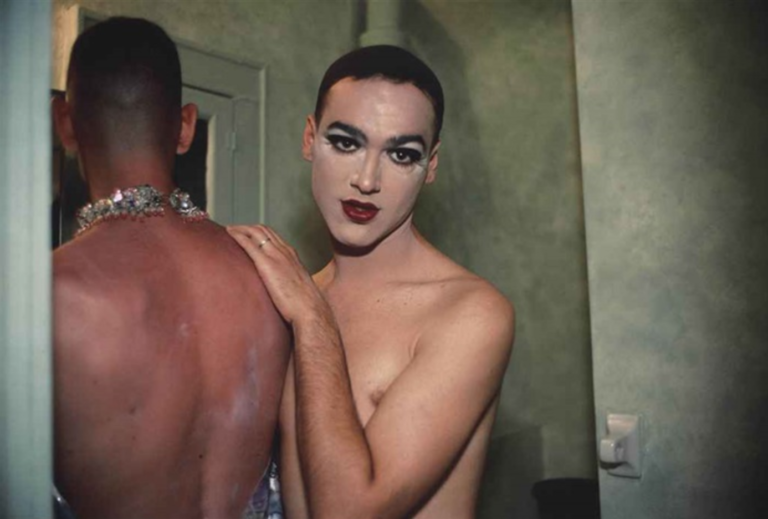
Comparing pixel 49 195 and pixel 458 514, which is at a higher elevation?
pixel 49 195

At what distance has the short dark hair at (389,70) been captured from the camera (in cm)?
160

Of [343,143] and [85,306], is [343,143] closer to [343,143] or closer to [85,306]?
[343,143]

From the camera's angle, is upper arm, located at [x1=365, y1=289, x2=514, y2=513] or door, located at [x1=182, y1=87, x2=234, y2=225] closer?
upper arm, located at [x1=365, y1=289, x2=514, y2=513]

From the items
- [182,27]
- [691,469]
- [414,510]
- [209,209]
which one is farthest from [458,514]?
[182,27]

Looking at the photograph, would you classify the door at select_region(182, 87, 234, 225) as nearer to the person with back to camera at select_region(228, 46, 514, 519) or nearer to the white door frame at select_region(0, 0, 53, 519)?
the person with back to camera at select_region(228, 46, 514, 519)

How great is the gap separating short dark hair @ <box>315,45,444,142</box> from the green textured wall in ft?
1.41

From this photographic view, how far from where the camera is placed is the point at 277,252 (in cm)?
149

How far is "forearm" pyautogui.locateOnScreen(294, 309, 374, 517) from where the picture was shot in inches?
50.3

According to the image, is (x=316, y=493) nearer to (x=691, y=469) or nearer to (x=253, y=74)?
(x=691, y=469)

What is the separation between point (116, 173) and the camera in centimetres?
130

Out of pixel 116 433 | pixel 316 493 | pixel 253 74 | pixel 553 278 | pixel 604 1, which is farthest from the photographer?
pixel 553 278

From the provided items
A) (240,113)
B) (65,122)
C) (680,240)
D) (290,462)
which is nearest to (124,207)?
(65,122)

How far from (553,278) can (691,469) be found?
1888mm

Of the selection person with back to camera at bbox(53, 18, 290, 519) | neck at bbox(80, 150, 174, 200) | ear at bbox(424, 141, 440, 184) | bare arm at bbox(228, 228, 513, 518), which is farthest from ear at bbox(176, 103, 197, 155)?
ear at bbox(424, 141, 440, 184)
